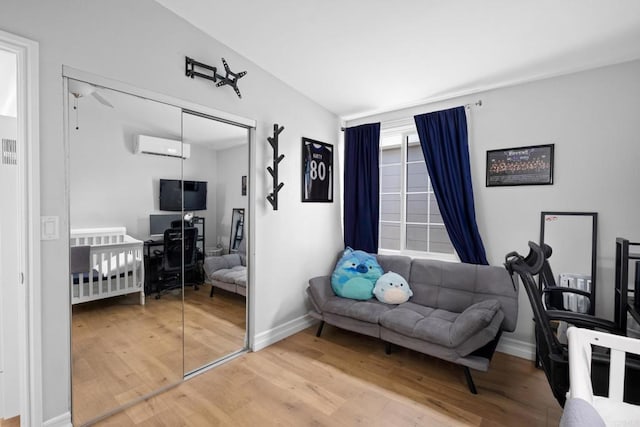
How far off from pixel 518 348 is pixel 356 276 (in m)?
1.59

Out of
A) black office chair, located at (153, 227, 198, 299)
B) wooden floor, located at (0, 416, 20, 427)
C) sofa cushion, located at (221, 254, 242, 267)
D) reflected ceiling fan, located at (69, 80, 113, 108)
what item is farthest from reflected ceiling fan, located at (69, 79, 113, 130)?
wooden floor, located at (0, 416, 20, 427)

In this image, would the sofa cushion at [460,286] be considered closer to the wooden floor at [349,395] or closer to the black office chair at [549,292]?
the black office chair at [549,292]

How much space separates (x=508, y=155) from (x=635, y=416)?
223cm

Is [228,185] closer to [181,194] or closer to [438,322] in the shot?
[181,194]

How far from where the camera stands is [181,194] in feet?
7.90

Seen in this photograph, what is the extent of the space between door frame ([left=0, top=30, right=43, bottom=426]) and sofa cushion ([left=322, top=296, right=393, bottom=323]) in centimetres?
214

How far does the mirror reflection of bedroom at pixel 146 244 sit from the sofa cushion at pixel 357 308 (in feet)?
3.01

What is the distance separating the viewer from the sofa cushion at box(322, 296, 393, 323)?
2.74 m

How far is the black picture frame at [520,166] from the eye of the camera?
267 centimetres

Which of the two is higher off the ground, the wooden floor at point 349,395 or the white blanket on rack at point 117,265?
the white blanket on rack at point 117,265

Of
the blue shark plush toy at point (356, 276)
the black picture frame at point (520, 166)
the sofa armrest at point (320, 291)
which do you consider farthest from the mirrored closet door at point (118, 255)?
the black picture frame at point (520, 166)

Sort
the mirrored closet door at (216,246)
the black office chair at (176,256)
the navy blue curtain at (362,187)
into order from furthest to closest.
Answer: the navy blue curtain at (362,187) → the mirrored closet door at (216,246) → the black office chair at (176,256)

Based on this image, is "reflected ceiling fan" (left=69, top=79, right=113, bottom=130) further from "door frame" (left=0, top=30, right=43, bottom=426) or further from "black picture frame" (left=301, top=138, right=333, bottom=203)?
"black picture frame" (left=301, top=138, right=333, bottom=203)

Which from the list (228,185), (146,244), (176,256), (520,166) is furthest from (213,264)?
(520,166)
